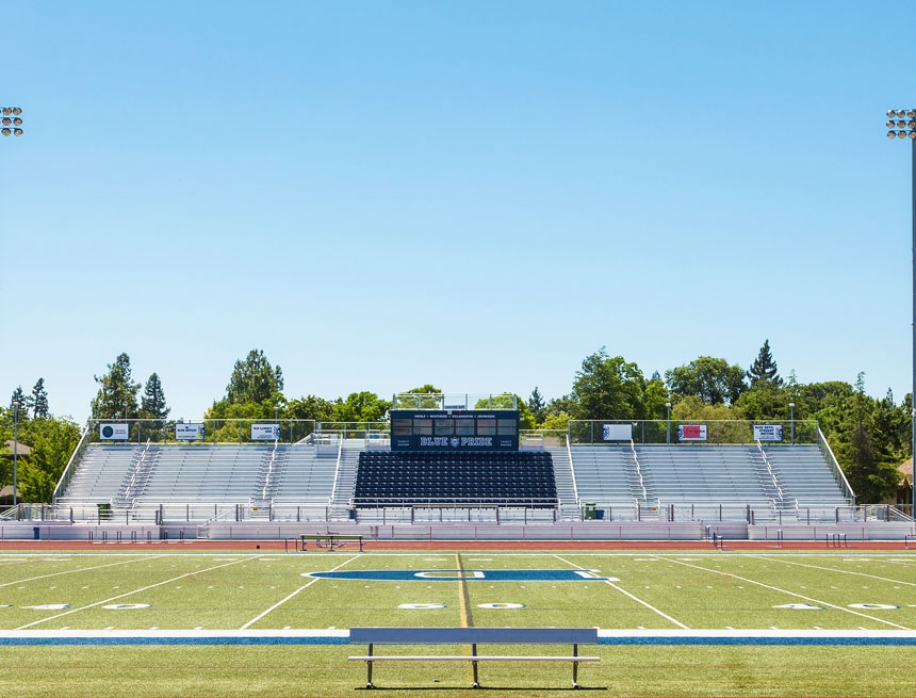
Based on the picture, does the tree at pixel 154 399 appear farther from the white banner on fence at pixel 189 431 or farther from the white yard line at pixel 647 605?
the white yard line at pixel 647 605

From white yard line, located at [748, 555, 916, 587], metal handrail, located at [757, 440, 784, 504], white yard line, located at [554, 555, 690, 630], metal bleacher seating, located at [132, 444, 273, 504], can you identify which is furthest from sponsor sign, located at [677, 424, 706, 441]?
white yard line, located at [554, 555, 690, 630]

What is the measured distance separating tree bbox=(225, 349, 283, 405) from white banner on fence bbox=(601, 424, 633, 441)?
3834 inches

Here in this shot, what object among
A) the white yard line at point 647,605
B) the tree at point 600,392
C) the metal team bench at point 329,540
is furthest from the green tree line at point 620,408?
the white yard line at point 647,605

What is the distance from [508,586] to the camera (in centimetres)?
2702

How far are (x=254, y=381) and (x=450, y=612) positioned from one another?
5547 inches

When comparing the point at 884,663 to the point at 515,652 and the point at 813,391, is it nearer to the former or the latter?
the point at 515,652

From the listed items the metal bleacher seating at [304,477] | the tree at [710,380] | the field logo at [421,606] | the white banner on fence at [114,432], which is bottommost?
the field logo at [421,606]

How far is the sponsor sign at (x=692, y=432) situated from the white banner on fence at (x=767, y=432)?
3428 millimetres

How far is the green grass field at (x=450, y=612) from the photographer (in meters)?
14.6

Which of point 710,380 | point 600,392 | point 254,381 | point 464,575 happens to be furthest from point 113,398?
point 464,575

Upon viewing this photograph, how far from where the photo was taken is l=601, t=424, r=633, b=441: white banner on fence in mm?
64062

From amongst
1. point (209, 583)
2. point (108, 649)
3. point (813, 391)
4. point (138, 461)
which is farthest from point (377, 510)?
point (813, 391)

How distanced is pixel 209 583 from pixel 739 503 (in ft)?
127

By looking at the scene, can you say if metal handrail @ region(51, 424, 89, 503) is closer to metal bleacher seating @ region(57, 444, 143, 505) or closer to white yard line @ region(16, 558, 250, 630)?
metal bleacher seating @ region(57, 444, 143, 505)
